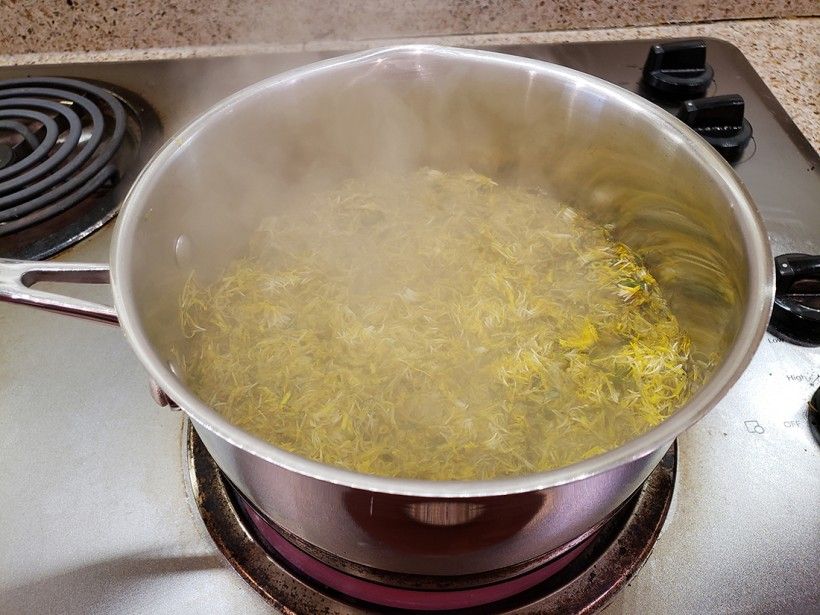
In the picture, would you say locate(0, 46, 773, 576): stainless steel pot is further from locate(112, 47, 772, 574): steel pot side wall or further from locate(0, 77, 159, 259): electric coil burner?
locate(0, 77, 159, 259): electric coil burner

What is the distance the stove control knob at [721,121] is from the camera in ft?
5.75

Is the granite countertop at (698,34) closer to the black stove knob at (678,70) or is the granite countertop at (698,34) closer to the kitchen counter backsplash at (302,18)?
the kitchen counter backsplash at (302,18)

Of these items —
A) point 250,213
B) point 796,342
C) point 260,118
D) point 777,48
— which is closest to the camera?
point 796,342

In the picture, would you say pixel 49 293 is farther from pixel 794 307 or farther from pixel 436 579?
pixel 794 307

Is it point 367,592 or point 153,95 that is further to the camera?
point 153,95

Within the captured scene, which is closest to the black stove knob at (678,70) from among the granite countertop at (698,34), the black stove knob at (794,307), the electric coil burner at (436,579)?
the granite countertop at (698,34)

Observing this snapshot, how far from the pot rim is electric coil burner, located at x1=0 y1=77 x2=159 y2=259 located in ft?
1.57

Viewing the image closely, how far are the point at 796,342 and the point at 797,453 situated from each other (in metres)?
0.28

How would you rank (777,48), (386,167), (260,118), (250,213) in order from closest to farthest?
(260,118) → (250,213) → (386,167) → (777,48)

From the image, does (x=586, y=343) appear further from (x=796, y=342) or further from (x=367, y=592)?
(x=367, y=592)

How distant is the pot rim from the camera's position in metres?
0.81

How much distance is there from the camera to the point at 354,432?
141 cm

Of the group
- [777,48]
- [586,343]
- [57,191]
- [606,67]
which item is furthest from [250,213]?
[777,48]

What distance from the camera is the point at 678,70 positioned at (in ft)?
6.43
